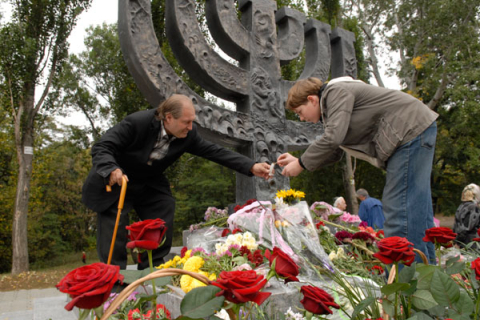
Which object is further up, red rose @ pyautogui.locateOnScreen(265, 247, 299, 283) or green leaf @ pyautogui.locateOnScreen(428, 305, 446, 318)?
red rose @ pyautogui.locateOnScreen(265, 247, 299, 283)

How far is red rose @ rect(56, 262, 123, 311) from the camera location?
61 centimetres

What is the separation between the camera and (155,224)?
0.93m

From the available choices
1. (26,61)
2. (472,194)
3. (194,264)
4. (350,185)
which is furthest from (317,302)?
(350,185)

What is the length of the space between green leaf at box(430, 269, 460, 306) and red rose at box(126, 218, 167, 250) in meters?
0.73

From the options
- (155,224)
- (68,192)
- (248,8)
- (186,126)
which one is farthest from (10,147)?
(155,224)

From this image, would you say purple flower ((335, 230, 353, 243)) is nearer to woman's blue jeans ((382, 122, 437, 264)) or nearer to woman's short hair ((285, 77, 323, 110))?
woman's blue jeans ((382, 122, 437, 264))

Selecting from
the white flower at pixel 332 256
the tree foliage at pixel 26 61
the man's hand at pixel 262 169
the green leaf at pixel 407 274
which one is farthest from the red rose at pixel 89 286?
the tree foliage at pixel 26 61

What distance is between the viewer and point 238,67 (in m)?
4.06

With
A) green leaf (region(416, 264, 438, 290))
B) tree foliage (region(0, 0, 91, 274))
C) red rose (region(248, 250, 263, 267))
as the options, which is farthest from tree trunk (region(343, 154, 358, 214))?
green leaf (region(416, 264, 438, 290))

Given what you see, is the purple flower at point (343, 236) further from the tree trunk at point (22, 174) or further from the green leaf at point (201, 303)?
the tree trunk at point (22, 174)

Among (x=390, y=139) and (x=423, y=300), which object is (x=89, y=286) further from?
(x=390, y=139)

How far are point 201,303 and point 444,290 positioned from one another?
0.65 metres

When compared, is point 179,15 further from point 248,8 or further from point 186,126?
point 186,126

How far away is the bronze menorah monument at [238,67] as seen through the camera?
3369mm
